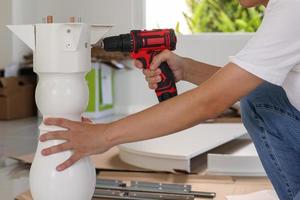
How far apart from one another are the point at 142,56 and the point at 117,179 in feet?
2.04

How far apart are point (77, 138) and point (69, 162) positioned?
2.9 inches

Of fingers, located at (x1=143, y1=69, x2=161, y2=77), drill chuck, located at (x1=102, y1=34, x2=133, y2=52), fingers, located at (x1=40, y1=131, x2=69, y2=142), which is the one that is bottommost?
fingers, located at (x1=40, y1=131, x2=69, y2=142)

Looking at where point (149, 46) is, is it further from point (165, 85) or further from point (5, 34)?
point (5, 34)

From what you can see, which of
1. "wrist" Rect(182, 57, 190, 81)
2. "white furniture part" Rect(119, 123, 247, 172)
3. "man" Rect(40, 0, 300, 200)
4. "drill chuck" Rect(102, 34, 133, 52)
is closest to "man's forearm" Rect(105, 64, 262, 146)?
"man" Rect(40, 0, 300, 200)

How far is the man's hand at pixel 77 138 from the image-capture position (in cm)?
116

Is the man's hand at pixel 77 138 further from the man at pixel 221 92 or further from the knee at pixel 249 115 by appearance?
the knee at pixel 249 115

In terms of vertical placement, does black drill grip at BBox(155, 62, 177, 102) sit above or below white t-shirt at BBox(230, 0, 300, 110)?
below

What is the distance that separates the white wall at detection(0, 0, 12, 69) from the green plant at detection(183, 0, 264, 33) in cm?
127

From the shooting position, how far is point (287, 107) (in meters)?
1.44

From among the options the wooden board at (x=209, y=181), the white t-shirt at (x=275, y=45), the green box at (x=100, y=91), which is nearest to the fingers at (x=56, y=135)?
the white t-shirt at (x=275, y=45)

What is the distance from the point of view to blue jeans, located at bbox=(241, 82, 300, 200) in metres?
1.42

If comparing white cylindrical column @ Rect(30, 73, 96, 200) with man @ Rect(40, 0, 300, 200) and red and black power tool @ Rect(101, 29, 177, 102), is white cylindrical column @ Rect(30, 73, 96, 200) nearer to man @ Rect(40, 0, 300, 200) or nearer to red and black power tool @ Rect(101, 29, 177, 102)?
man @ Rect(40, 0, 300, 200)

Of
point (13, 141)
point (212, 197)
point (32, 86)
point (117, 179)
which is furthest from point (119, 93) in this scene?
point (212, 197)

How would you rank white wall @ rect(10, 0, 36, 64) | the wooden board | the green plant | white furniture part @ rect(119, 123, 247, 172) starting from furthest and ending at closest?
the green plant < white wall @ rect(10, 0, 36, 64) < white furniture part @ rect(119, 123, 247, 172) < the wooden board
